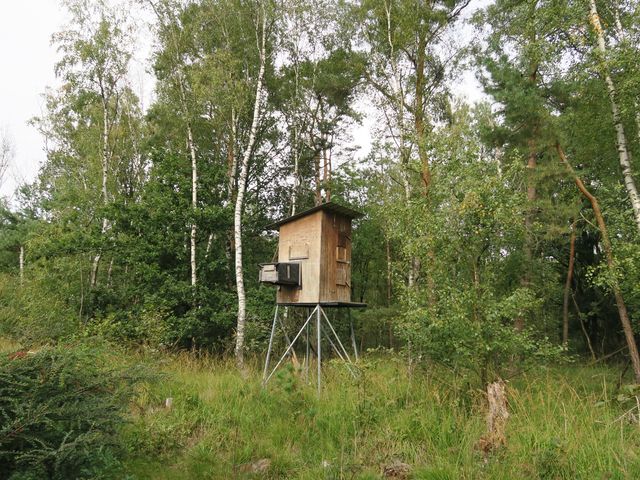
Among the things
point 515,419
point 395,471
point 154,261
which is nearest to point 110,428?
point 395,471

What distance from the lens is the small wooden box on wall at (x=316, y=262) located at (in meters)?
8.76

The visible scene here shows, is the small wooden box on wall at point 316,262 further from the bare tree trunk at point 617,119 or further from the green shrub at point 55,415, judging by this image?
the bare tree trunk at point 617,119

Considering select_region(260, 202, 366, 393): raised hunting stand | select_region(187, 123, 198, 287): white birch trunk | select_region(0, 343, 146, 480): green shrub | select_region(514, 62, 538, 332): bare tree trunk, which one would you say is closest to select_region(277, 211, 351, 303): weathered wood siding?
select_region(260, 202, 366, 393): raised hunting stand

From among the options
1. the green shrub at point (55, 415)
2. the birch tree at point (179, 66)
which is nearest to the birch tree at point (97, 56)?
the birch tree at point (179, 66)

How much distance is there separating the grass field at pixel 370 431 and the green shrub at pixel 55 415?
0.94 meters

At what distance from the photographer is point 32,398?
3443 millimetres

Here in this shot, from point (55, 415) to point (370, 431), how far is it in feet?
11.4

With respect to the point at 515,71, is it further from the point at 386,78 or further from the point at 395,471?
the point at 395,471

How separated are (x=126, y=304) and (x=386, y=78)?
11218 millimetres

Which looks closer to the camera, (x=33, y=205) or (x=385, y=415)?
(x=385, y=415)

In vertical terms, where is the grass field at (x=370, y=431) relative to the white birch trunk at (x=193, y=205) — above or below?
below

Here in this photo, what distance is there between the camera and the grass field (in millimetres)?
3887

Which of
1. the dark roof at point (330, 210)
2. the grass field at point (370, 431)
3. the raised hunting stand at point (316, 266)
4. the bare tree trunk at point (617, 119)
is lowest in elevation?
the grass field at point (370, 431)

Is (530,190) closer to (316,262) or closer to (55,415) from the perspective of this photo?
(316,262)
